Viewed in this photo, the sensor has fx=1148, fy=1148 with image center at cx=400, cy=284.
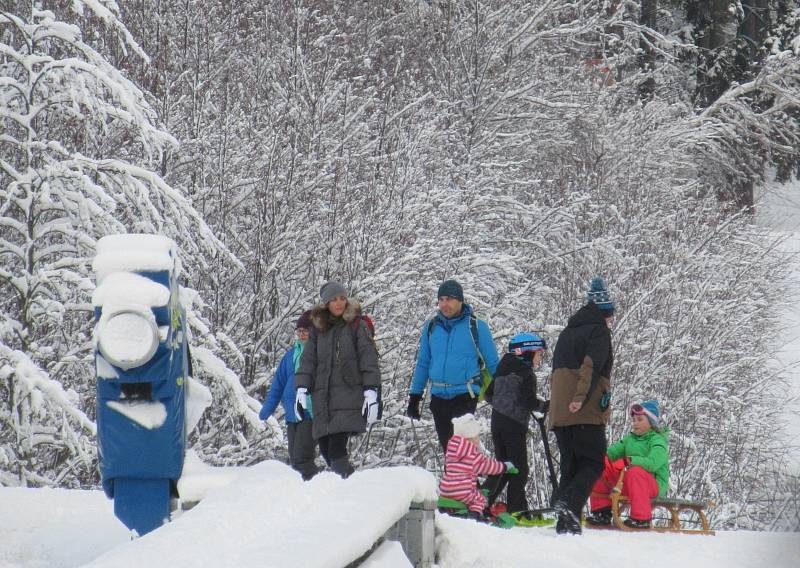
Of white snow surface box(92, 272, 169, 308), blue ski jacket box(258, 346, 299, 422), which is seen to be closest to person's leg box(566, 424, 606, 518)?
blue ski jacket box(258, 346, 299, 422)

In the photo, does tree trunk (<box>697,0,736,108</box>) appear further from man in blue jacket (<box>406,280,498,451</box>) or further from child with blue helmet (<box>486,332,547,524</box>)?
child with blue helmet (<box>486,332,547,524</box>)

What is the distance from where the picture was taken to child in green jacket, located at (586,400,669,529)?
7.49 meters

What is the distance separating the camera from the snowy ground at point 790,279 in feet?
60.3

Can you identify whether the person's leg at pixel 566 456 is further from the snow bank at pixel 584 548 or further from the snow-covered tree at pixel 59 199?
the snow-covered tree at pixel 59 199

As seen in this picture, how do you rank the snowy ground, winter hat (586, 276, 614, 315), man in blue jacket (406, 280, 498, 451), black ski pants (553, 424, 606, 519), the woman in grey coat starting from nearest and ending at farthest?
black ski pants (553, 424, 606, 519) → winter hat (586, 276, 614, 315) → the woman in grey coat → man in blue jacket (406, 280, 498, 451) → the snowy ground

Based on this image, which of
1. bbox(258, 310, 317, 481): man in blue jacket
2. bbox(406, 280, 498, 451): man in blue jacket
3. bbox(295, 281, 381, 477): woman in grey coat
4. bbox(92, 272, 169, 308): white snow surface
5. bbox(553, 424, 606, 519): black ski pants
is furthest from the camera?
bbox(258, 310, 317, 481): man in blue jacket

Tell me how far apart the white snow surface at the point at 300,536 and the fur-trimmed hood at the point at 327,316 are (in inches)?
70.2

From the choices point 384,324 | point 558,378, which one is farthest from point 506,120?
point 558,378

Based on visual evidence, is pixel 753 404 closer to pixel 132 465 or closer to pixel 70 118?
pixel 70 118

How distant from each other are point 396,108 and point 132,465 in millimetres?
12487

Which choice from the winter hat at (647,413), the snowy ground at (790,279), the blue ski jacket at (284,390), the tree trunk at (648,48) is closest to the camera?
the winter hat at (647,413)

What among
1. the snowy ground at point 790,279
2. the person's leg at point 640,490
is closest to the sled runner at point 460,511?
the person's leg at point 640,490

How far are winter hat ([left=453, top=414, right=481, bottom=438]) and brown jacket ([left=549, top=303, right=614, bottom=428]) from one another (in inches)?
18.7

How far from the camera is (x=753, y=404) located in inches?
637
